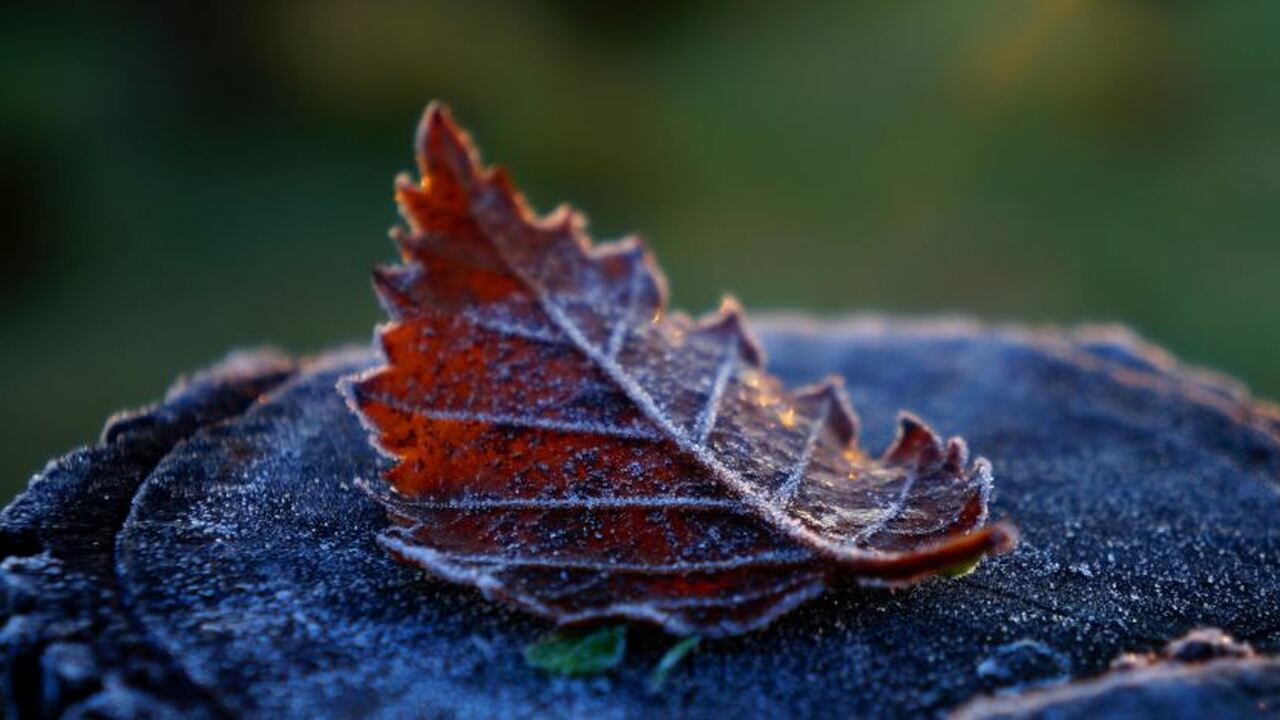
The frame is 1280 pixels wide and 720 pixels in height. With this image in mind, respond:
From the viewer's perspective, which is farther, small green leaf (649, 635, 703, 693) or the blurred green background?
the blurred green background

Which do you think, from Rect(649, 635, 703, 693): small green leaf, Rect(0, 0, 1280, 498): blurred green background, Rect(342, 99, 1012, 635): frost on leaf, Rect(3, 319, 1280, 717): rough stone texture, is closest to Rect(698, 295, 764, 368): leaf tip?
Rect(342, 99, 1012, 635): frost on leaf

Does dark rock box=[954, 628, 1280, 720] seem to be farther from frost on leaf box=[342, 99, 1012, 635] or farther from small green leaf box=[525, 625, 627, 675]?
small green leaf box=[525, 625, 627, 675]

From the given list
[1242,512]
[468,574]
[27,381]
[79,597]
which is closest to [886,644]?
[468,574]

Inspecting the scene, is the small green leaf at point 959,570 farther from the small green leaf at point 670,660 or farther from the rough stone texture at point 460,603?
the small green leaf at point 670,660

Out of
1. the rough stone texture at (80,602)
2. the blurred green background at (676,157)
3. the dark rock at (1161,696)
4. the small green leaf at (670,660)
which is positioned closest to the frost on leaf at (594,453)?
the small green leaf at (670,660)

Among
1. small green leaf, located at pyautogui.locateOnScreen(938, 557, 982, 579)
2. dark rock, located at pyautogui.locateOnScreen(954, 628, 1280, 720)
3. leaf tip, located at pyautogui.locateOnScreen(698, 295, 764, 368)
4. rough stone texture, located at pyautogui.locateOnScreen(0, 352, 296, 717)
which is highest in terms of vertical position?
leaf tip, located at pyautogui.locateOnScreen(698, 295, 764, 368)

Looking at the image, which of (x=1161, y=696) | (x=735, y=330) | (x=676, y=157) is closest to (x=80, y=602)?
(x=735, y=330)

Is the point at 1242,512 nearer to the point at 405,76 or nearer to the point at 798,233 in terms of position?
the point at 798,233
